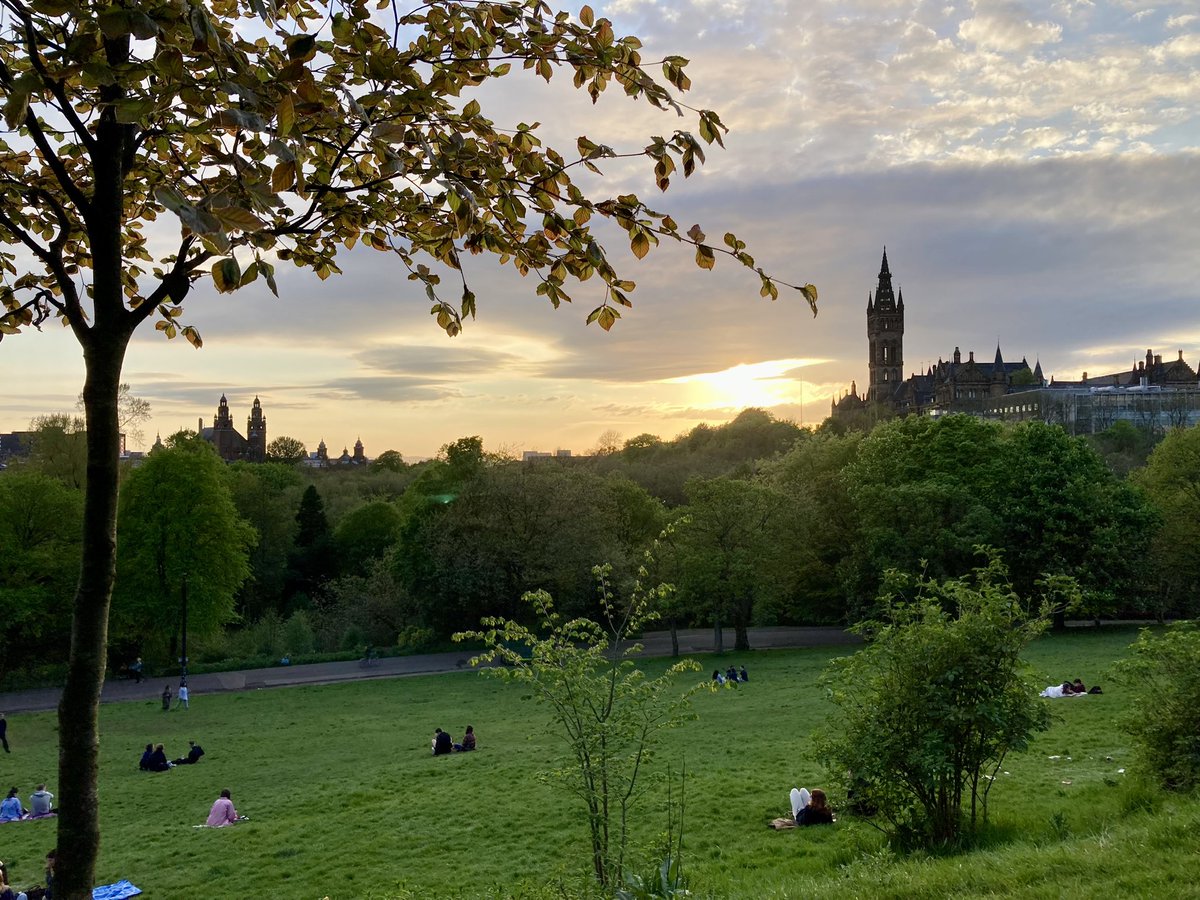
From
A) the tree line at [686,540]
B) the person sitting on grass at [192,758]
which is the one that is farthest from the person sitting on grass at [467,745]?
the tree line at [686,540]

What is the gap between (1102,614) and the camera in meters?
47.0

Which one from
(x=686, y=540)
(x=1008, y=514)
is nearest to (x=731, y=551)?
(x=686, y=540)

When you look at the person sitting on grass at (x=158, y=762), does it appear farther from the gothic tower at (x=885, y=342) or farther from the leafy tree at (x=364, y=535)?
the gothic tower at (x=885, y=342)

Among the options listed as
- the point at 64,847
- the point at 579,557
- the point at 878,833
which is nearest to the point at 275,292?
the point at 64,847

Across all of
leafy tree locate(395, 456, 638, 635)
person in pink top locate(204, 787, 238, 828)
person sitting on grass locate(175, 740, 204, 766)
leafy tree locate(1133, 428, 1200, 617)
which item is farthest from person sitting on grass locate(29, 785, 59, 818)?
leafy tree locate(1133, 428, 1200, 617)

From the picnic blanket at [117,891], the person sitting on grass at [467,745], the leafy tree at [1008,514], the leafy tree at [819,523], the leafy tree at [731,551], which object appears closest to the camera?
the picnic blanket at [117,891]

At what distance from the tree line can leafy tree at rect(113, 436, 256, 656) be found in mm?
108

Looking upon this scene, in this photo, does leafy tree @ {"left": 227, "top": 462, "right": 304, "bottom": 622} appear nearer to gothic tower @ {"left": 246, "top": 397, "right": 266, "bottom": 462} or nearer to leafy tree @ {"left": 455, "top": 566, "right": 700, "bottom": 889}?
leafy tree @ {"left": 455, "top": 566, "right": 700, "bottom": 889}

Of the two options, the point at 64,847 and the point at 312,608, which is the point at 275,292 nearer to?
the point at 64,847

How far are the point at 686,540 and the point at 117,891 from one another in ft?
112

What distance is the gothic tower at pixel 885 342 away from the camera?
497 ft

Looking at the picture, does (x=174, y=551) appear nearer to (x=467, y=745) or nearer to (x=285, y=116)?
(x=467, y=745)

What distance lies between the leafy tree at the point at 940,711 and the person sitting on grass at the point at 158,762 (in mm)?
20489

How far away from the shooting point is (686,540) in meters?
46.4
